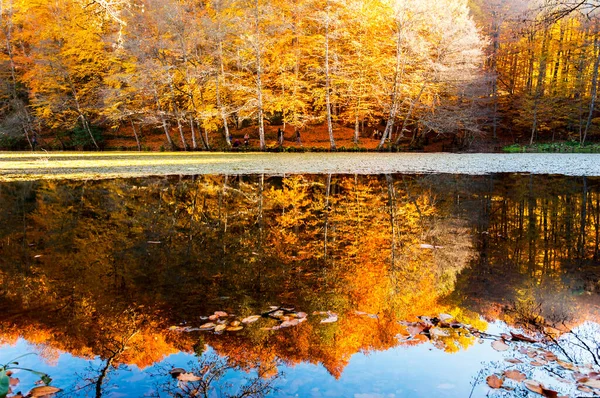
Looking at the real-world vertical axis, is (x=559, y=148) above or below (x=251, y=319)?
above

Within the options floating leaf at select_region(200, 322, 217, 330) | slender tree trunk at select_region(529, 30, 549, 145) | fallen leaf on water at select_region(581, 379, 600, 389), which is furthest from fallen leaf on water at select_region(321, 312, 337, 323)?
slender tree trunk at select_region(529, 30, 549, 145)

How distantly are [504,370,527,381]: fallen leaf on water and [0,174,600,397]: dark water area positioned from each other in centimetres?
5

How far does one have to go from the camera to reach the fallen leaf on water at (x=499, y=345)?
2.70m

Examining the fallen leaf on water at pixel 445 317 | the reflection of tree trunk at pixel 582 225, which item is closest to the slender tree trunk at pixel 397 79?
the reflection of tree trunk at pixel 582 225

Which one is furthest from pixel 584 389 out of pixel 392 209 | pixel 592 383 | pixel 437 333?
pixel 392 209

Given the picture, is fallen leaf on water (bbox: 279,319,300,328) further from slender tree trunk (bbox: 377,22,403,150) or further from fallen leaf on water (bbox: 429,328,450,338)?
slender tree trunk (bbox: 377,22,403,150)

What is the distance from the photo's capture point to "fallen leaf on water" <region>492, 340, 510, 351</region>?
8.85ft

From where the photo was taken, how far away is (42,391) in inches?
87.5

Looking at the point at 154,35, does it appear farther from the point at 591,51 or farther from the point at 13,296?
the point at 591,51

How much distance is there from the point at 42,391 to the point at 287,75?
28114 mm

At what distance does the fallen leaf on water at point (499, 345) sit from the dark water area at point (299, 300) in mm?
17

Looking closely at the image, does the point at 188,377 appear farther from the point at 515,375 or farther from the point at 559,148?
the point at 559,148

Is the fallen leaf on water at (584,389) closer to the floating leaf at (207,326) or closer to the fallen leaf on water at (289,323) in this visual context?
the fallen leaf on water at (289,323)

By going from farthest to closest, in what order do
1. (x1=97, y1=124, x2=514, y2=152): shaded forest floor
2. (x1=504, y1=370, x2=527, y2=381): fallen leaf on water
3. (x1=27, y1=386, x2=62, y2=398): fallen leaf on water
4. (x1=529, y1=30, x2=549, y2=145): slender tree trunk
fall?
1. (x1=529, y1=30, x2=549, y2=145): slender tree trunk
2. (x1=97, y1=124, x2=514, y2=152): shaded forest floor
3. (x1=504, y1=370, x2=527, y2=381): fallen leaf on water
4. (x1=27, y1=386, x2=62, y2=398): fallen leaf on water
